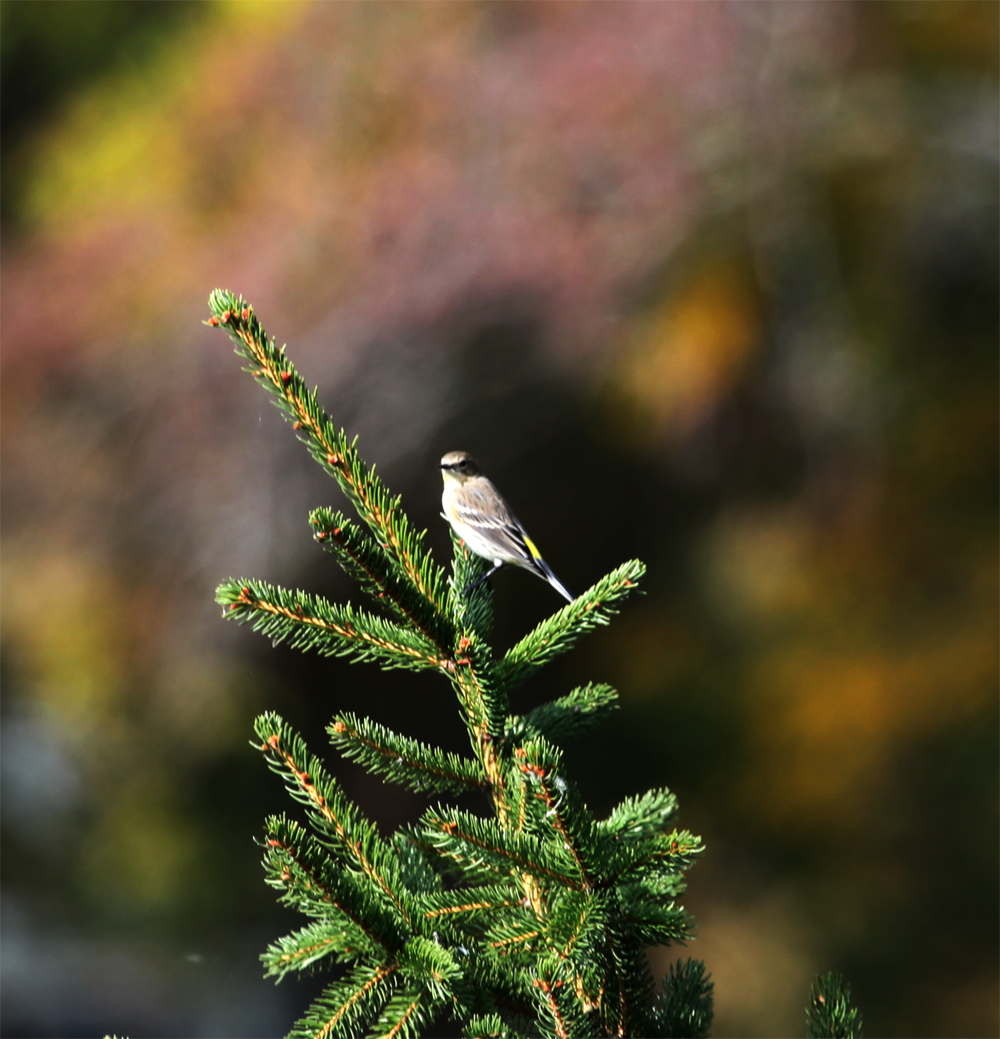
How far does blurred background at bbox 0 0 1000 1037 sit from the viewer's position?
17.9ft

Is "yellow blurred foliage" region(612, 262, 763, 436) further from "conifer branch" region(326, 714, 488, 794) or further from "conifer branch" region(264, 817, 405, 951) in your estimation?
"conifer branch" region(264, 817, 405, 951)

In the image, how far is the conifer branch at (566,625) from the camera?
50.0 inches

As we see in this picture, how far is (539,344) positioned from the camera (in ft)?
19.2

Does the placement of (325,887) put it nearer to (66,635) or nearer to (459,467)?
(459,467)

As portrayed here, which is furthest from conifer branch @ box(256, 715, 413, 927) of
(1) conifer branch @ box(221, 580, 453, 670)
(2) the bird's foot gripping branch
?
(1) conifer branch @ box(221, 580, 453, 670)

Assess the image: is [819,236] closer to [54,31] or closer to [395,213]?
[395,213]

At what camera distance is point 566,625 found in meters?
1.27

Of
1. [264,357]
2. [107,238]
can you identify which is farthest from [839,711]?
[264,357]

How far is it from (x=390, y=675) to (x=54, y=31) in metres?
5.55

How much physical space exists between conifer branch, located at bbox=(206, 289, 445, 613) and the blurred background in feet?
13.2

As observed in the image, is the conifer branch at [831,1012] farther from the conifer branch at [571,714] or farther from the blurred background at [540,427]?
the blurred background at [540,427]

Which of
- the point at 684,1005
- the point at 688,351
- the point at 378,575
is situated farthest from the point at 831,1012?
the point at 688,351

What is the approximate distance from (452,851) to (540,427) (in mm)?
5014

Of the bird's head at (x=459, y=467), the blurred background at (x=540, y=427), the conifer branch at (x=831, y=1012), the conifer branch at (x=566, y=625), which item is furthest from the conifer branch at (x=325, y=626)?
the blurred background at (x=540, y=427)
